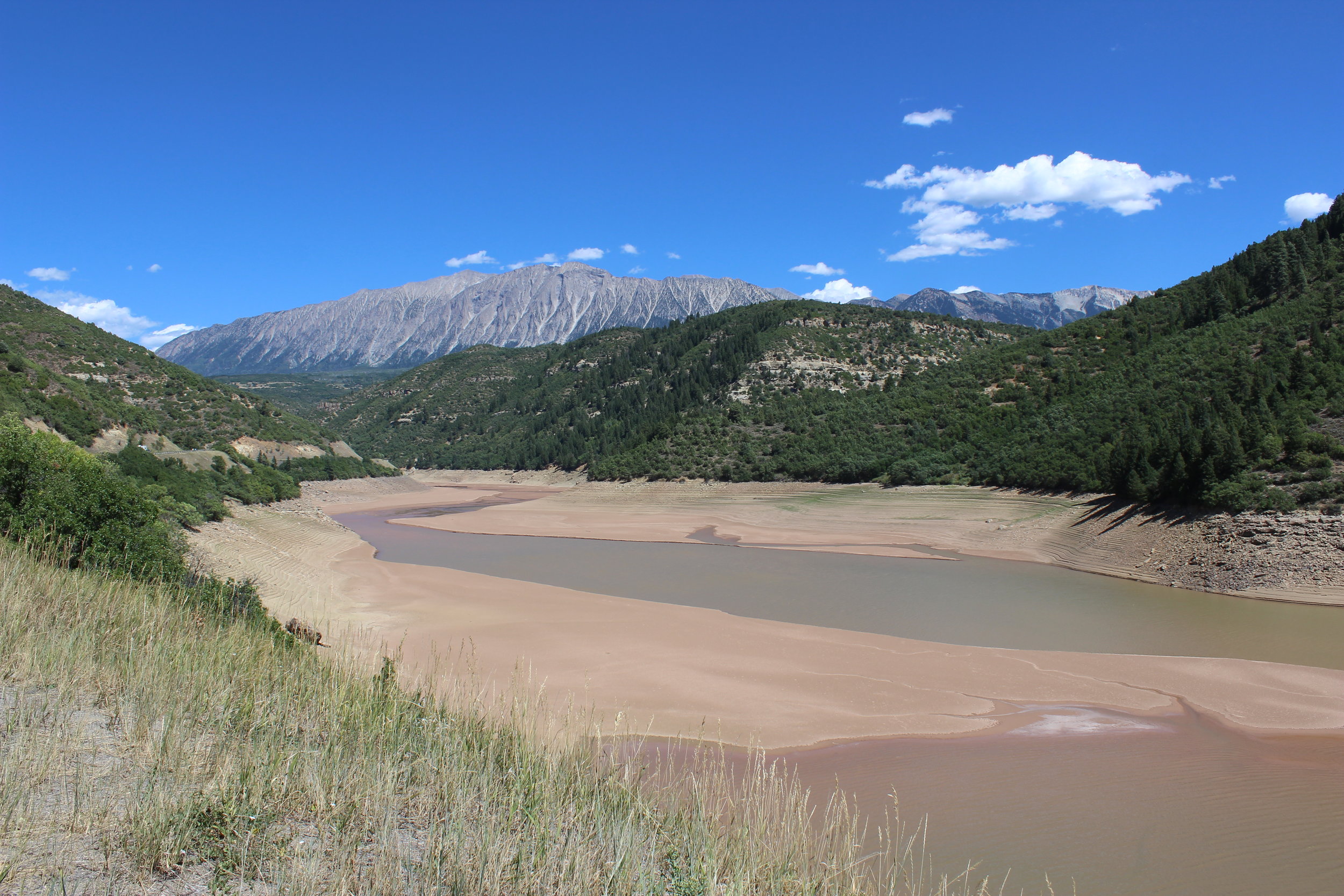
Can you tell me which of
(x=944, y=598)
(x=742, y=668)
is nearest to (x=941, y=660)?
(x=742, y=668)

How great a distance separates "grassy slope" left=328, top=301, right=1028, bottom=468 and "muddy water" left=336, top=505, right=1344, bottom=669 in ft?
131

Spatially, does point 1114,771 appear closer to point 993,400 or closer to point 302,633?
point 302,633

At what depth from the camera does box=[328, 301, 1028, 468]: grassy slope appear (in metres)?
72.2

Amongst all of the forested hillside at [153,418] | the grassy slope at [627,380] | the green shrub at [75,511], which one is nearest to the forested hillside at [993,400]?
the grassy slope at [627,380]

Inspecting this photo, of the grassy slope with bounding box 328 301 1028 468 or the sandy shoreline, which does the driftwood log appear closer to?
the sandy shoreline

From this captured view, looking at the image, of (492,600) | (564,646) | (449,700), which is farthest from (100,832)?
(492,600)

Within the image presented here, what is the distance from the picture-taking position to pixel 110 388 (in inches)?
2023

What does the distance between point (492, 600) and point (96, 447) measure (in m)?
28.6

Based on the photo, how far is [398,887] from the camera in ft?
11.1

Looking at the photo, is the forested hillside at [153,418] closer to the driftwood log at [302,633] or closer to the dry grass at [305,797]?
the driftwood log at [302,633]

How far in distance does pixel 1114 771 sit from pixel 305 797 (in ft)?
32.4

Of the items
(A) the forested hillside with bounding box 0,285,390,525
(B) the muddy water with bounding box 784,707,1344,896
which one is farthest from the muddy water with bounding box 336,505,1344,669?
(A) the forested hillside with bounding box 0,285,390,525

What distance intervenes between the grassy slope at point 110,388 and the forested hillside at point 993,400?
31.2 meters

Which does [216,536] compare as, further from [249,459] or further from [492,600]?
[249,459]
